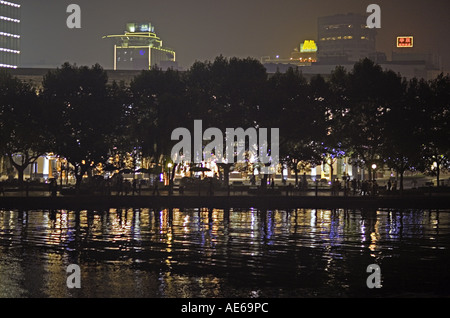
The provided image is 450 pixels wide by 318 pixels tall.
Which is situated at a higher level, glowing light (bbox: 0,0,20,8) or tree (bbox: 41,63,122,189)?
glowing light (bbox: 0,0,20,8)

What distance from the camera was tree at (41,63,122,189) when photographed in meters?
65.5

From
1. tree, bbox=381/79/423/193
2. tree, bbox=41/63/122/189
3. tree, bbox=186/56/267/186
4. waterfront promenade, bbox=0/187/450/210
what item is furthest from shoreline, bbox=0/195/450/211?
tree, bbox=186/56/267/186

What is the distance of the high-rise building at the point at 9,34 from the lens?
18138 centimetres

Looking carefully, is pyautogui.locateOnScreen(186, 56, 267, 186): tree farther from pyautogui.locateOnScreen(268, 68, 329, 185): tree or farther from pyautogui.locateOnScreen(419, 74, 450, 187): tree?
pyautogui.locateOnScreen(419, 74, 450, 187): tree

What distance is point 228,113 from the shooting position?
72.1 m

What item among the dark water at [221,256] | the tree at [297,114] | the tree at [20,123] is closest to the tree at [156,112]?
the tree at [20,123]

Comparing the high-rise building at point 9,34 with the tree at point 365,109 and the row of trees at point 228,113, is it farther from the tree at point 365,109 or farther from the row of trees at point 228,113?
the tree at point 365,109

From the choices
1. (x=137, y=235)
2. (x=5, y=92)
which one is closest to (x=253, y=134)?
(x=5, y=92)

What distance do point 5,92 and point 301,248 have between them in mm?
53103

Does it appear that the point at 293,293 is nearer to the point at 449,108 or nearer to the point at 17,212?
the point at 17,212

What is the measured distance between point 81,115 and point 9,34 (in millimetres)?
125390

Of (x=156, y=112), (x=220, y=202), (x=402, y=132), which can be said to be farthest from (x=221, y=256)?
(x=156, y=112)

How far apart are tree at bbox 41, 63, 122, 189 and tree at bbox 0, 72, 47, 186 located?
1356 mm
